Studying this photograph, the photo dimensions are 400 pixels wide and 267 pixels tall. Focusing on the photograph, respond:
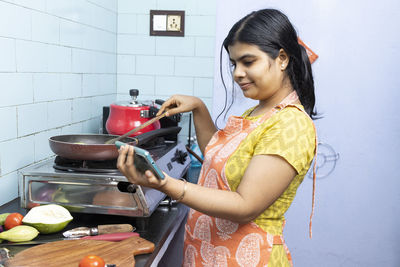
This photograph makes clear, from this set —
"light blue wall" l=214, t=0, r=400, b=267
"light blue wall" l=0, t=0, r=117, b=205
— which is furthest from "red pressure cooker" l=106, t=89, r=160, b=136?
"light blue wall" l=214, t=0, r=400, b=267

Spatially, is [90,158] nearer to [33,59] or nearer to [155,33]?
[33,59]

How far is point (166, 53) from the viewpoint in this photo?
8.17 ft

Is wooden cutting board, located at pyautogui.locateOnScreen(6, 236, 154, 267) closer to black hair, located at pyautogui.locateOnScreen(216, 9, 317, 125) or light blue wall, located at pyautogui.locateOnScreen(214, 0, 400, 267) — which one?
black hair, located at pyautogui.locateOnScreen(216, 9, 317, 125)

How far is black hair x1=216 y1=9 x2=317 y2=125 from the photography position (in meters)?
1.03

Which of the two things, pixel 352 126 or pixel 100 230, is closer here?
pixel 100 230

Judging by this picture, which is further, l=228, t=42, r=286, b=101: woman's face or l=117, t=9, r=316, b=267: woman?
l=228, t=42, r=286, b=101: woman's face

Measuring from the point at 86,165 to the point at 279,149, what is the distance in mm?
667

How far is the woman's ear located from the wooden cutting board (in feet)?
1.97

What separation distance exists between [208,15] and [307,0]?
0.65m

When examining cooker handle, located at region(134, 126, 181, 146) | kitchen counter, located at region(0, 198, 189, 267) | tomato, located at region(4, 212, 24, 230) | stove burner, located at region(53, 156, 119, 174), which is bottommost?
kitchen counter, located at region(0, 198, 189, 267)

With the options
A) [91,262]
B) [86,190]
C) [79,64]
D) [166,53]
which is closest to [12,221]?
[86,190]

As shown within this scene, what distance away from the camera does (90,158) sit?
128 centimetres

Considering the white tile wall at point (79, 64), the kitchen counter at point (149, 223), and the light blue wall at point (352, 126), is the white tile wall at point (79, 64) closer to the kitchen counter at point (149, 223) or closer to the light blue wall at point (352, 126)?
the kitchen counter at point (149, 223)

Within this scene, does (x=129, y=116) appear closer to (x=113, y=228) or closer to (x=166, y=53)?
(x=113, y=228)
